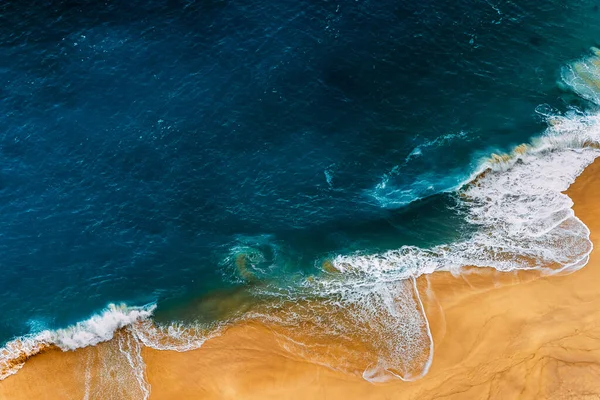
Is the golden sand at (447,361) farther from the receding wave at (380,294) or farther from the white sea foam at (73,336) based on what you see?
the receding wave at (380,294)

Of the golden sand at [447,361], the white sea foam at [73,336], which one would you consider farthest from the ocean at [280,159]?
the golden sand at [447,361]

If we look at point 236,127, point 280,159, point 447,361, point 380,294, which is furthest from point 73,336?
point 447,361

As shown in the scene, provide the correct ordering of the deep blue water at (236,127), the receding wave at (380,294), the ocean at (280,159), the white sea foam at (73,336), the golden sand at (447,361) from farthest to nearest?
the deep blue water at (236,127)
the ocean at (280,159)
the white sea foam at (73,336)
the receding wave at (380,294)
the golden sand at (447,361)

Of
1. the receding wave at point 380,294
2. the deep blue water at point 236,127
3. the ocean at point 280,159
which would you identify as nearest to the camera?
the receding wave at point 380,294

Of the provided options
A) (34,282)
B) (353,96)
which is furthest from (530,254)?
(34,282)

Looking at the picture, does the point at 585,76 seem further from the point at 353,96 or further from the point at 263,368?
the point at 263,368
